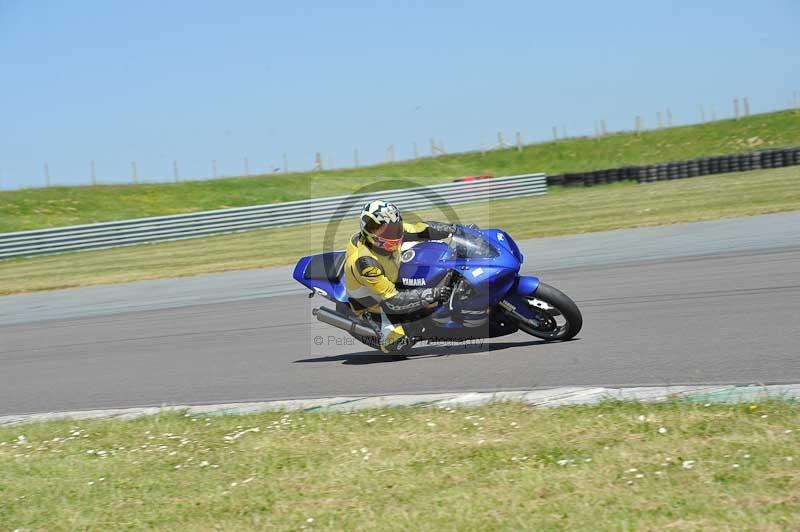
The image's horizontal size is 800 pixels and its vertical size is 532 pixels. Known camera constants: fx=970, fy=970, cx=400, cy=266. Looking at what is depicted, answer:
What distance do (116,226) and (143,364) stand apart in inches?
841

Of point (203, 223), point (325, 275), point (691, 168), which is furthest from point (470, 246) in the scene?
point (691, 168)

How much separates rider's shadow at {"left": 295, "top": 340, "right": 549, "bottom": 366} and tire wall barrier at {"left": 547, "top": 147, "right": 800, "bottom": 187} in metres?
29.5

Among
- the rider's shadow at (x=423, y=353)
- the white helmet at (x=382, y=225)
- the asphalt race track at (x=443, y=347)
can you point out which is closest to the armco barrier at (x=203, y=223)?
the asphalt race track at (x=443, y=347)

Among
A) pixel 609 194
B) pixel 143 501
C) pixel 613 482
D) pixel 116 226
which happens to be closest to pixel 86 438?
pixel 143 501

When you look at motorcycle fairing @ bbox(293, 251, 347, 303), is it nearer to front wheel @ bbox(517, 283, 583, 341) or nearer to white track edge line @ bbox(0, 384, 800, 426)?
front wheel @ bbox(517, 283, 583, 341)

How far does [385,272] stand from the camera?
28.7 ft

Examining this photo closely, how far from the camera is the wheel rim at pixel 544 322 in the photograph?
851 cm

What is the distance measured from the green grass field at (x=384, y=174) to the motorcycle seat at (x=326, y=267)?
1226 inches

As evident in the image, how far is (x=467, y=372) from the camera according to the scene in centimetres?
791

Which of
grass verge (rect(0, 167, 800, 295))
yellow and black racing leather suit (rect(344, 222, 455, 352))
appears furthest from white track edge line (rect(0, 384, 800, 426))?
grass verge (rect(0, 167, 800, 295))

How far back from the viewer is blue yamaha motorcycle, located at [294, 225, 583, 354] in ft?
27.3

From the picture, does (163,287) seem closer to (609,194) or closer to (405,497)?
(405,497)

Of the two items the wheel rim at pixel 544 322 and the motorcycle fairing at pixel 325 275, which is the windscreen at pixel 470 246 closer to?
the wheel rim at pixel 544 322

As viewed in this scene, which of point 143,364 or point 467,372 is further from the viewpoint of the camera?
point 143,364
